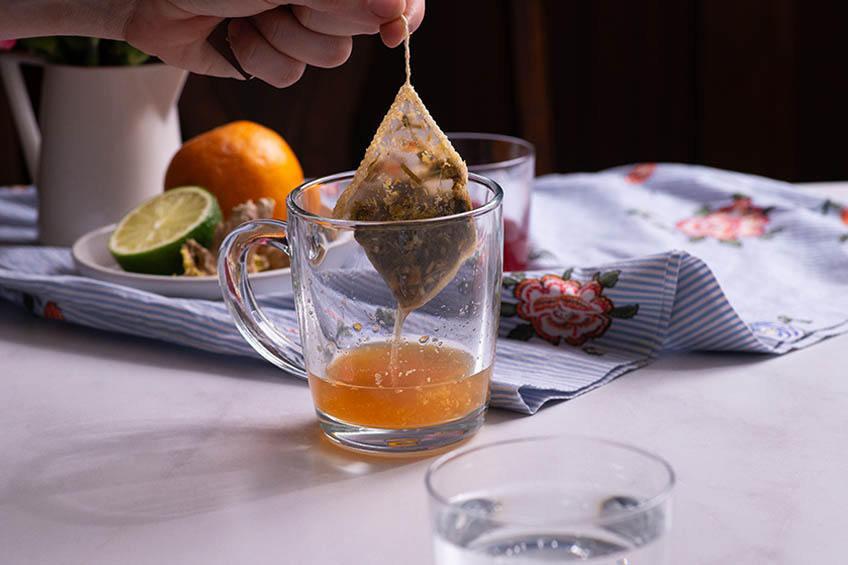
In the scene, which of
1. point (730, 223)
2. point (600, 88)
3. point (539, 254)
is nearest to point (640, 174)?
point (730, 223)

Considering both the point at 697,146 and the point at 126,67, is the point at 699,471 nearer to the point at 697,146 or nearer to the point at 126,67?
the point at 126,67

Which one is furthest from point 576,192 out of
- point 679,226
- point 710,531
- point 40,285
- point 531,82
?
point 531,82

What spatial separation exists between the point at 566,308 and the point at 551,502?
0.37 m

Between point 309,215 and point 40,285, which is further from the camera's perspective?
point 40,285

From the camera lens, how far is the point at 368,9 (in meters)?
0.72

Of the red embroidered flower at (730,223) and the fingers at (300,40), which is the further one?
the red embroidered flower at (730,223)

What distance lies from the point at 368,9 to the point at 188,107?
1704 mm

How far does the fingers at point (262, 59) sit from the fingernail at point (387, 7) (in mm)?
152

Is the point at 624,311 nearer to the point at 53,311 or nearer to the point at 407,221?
the point at 407,221

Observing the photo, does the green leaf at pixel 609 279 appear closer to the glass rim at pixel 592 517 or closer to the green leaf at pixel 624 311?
the green leaf at pixel 624 311

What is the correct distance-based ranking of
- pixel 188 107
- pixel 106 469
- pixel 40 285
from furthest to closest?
pixel 188 107 → pixel 40 285 → pixel 106 469

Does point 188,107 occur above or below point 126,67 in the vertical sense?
below

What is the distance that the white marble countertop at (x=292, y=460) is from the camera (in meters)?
0.58

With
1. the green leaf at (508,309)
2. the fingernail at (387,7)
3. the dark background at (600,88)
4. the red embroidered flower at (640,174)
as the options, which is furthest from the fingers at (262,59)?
the dark background at (600,88)
